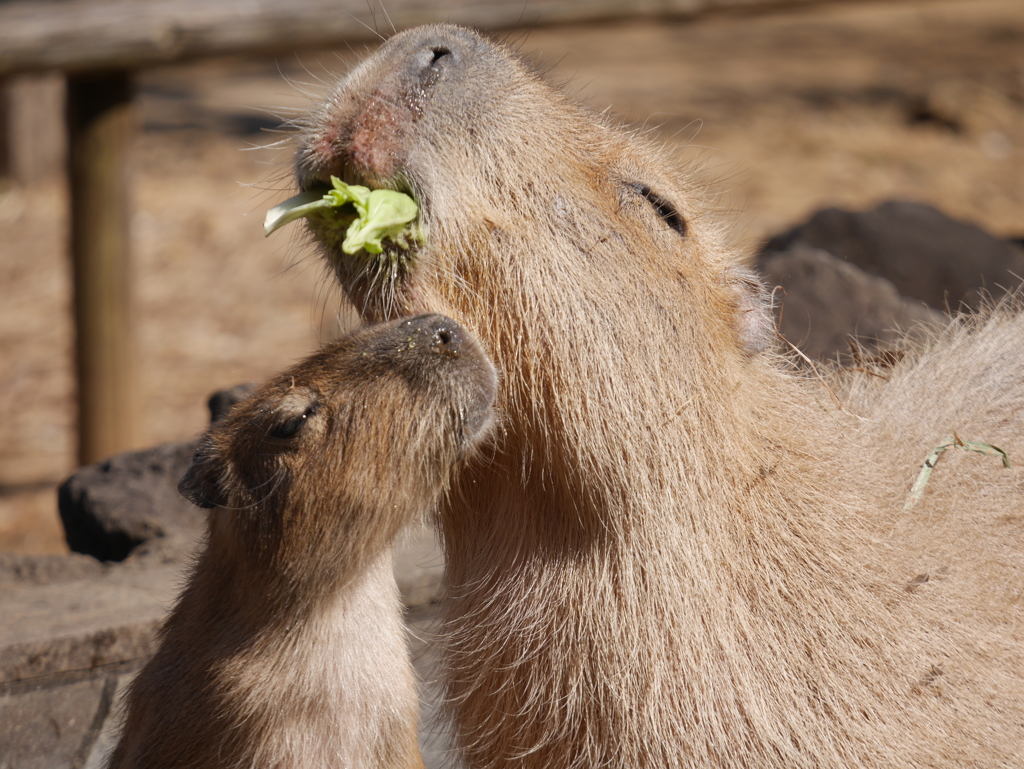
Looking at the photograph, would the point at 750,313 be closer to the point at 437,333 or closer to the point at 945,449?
the point at 945,449

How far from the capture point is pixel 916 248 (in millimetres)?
5121

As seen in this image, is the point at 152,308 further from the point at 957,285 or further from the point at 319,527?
the point at 319,527

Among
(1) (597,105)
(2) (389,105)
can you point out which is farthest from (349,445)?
(1) (597,105)

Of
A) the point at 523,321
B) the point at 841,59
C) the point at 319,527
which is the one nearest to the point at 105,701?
the point at 319,527

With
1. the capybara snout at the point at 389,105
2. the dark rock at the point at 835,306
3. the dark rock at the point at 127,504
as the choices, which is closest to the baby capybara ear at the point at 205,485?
the capybara snout at the point at 389,105

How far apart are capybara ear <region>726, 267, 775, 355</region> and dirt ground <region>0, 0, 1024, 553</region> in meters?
2.68

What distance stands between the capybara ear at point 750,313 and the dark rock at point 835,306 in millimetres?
1785

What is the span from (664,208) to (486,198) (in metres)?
0.45

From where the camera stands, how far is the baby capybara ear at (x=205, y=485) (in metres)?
2.21

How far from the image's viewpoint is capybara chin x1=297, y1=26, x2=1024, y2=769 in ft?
6.54

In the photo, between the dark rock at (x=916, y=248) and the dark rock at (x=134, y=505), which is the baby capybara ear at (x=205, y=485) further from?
the dark rock at (x=916, y=248)

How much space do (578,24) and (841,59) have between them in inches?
287

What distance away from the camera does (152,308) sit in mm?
7797

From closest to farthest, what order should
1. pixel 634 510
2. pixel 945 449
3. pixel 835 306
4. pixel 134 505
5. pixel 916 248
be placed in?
pixel 634 510
pixel 945 449
pixel 134 505
pixel 835 306
pixel 916 248
